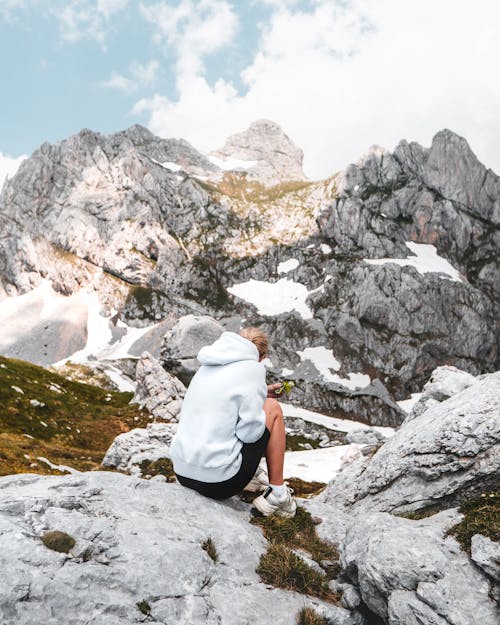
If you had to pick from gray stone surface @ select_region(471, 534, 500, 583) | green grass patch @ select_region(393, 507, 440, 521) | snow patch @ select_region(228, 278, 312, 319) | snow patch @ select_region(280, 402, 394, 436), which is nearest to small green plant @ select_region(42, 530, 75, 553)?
gray stone surface @ select_region(471, 534, 500, 583)

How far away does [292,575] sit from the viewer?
6438mm

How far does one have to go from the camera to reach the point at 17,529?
5559mm

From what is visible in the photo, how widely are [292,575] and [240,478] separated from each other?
1.83 metres

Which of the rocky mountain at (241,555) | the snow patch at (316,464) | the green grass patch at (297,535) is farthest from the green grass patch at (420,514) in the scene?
the snow patch at (316,464)

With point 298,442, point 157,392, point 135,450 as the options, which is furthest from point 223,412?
point 298,442

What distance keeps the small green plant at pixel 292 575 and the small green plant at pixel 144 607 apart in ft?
6.51

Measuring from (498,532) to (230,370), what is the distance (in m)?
4.99

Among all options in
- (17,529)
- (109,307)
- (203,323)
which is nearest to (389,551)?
(17,529)

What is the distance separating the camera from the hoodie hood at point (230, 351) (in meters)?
7.55

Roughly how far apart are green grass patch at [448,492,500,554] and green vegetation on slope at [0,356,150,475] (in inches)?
824

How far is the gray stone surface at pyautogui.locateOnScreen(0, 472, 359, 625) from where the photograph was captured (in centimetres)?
491

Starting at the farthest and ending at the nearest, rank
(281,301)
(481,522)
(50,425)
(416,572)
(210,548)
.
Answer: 1. (281,301)
2. (50,425)
3. (210,548)
4. (481,522)
5. (416,572)

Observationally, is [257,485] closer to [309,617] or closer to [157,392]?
[309,617]

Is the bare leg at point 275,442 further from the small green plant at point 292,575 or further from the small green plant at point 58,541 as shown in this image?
the small green plant at point 58,541
